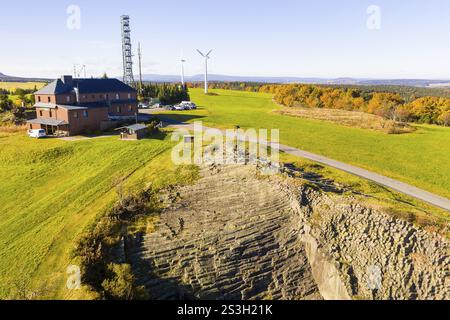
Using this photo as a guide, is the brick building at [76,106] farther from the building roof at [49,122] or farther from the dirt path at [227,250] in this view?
the dirt path at [227,250]

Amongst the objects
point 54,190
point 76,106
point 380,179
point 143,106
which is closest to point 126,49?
point 143,106

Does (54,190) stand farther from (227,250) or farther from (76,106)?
(76,106)


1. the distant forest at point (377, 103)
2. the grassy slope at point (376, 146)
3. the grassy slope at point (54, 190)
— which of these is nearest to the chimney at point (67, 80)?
the grassy slope at point (54, 190)

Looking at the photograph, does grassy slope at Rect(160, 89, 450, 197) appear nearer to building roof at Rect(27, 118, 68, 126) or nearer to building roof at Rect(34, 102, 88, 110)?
building roof at Rect(34, 102, 88, 110)

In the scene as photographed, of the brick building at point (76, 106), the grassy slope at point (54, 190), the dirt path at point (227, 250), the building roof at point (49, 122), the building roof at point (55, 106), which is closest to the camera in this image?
the grassy slope at point (54, 190)

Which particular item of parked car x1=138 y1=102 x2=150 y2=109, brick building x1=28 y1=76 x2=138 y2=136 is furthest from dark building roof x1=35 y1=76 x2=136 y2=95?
parked car x1=138 y1=102 x2=150 y2=109
